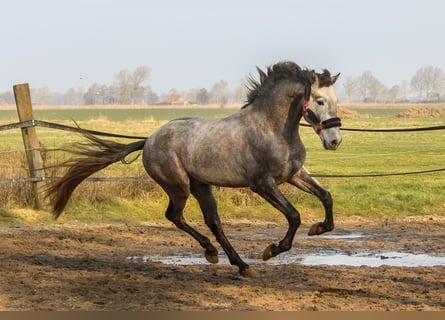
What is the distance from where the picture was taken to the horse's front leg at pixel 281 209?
7301 mm

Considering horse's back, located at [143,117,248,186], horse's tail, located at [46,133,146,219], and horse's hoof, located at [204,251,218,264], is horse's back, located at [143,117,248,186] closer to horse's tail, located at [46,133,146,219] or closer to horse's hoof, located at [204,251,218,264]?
horse's tail, located at [46,133,146,219]

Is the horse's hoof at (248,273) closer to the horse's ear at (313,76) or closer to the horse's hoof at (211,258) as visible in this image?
the horse's hoof at (211,258)

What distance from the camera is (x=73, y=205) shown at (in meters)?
12.5

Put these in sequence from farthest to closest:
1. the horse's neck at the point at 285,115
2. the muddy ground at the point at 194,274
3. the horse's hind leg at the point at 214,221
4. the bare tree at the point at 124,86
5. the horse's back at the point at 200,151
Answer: the bare tree at the point at 124,86
the horse's hind leg at the point at 214,221
the horse's back at the point at 200,151
the horse's neck at the point at 285,115
the muddy ground at the point at 194,274

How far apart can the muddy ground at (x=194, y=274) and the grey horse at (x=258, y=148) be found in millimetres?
496

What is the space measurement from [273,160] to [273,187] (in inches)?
9.8

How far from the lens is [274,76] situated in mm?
7660

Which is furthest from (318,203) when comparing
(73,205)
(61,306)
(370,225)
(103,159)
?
(61,306)

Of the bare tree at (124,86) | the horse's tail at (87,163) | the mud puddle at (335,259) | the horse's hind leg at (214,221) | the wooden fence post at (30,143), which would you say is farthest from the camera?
the bare tree at (124,86)

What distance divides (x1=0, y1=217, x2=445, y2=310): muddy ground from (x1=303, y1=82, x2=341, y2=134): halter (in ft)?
4.72

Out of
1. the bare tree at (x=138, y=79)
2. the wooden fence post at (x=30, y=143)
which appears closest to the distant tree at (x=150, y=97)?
the bare tree at (x=138, y=79)

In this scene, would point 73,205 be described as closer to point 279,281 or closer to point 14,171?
point 14,171

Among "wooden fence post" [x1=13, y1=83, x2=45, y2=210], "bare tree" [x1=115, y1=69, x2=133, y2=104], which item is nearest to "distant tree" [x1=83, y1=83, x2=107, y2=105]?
"bare tree" [x1=115, y1=69, x2=133, y2=104]

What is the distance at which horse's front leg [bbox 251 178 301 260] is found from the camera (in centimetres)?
730
